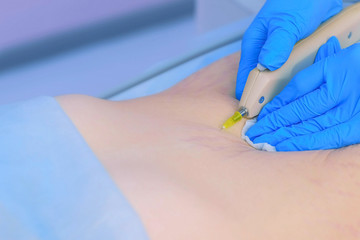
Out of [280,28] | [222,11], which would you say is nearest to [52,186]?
[280,28]

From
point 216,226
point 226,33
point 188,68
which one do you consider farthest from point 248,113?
point 226,33

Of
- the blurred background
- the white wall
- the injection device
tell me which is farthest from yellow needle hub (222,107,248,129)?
the white wall

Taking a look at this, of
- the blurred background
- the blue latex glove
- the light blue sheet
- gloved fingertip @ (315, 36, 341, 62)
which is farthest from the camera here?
the blurred background

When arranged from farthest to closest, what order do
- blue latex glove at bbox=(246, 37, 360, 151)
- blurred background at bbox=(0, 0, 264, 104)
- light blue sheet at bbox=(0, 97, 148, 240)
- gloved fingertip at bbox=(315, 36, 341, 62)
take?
blurred background at bbox=(0, 0, 264, 104) < gloved fingertip at bbox=(315, 36, 341, 62) < blue latex glove at bbox=(246, 37, 360, 151) < light blue sheet at bbox=(0, 97, 148, 240)

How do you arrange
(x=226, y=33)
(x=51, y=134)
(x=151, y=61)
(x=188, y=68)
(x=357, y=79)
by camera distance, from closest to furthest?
(x=51, y=134) → (x=357, y=79) → (x=188, y=68) → (x=226, y=33) → (x=151, y=61)

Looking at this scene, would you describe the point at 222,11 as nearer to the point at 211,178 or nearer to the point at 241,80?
the point at 241,80

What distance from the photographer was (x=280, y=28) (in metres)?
1.16

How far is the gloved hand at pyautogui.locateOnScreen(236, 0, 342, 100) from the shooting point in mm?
1097

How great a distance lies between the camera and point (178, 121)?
3.45 feet

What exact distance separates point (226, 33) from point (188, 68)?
275 mm

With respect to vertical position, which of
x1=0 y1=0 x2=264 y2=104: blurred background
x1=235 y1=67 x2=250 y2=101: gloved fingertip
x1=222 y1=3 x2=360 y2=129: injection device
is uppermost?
x1=222 y1=3 x2=360 y2=129: injection device

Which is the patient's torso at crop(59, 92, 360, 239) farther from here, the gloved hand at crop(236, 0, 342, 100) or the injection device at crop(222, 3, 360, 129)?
the gloved hand at crop(236, 0, 342, 100)

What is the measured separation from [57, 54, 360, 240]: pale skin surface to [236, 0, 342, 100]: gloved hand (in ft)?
0.72

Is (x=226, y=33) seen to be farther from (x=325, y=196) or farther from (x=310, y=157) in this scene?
(x=325, y=196)
